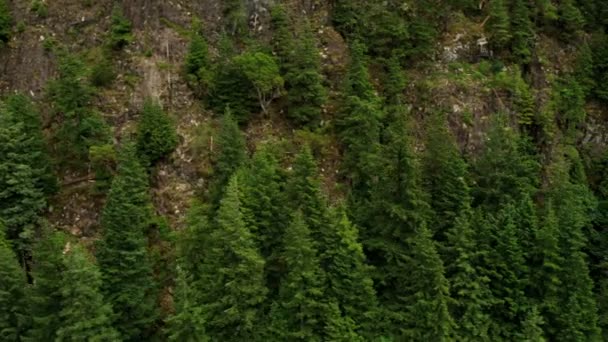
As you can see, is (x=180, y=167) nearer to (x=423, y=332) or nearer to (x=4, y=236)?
(x=4, y=236)

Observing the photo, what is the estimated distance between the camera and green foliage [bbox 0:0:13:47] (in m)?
51.5

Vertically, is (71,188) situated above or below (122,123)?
below

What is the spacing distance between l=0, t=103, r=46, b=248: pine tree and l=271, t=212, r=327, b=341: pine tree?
745 inches

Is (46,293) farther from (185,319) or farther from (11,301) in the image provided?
(185,319)

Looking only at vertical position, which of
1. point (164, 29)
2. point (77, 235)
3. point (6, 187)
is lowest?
point (77, 235)

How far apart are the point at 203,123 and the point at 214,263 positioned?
16117 mm

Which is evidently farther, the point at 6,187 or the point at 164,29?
the point at 164,29

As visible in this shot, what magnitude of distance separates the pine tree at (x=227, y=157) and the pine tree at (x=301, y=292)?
782 centimetres

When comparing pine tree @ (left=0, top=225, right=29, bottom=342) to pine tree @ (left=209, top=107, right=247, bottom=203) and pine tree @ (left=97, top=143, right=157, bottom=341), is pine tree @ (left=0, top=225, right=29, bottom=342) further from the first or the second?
pine tree @ (left=209, top=107, right=247, bottom=203)

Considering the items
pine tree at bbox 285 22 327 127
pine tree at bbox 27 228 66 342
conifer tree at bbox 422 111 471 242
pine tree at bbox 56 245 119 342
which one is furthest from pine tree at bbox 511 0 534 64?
pine tree at bbox 27 228 66 342

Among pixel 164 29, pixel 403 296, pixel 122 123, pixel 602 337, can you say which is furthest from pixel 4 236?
pixel 602 337

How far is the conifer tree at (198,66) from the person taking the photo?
4956 centimetres

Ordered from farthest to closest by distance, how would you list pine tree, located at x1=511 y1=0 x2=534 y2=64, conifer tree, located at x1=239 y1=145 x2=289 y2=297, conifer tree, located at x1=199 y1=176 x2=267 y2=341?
1. pine tree, located at x1=511 y1=0 x2=534 y2=64
2. conifer tree, located at x1=239 y1=145 x2=289 y2=297
3. conifer tree, located at x1=199 y1=176 x2=267 y2=341

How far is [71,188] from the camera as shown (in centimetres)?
4566
